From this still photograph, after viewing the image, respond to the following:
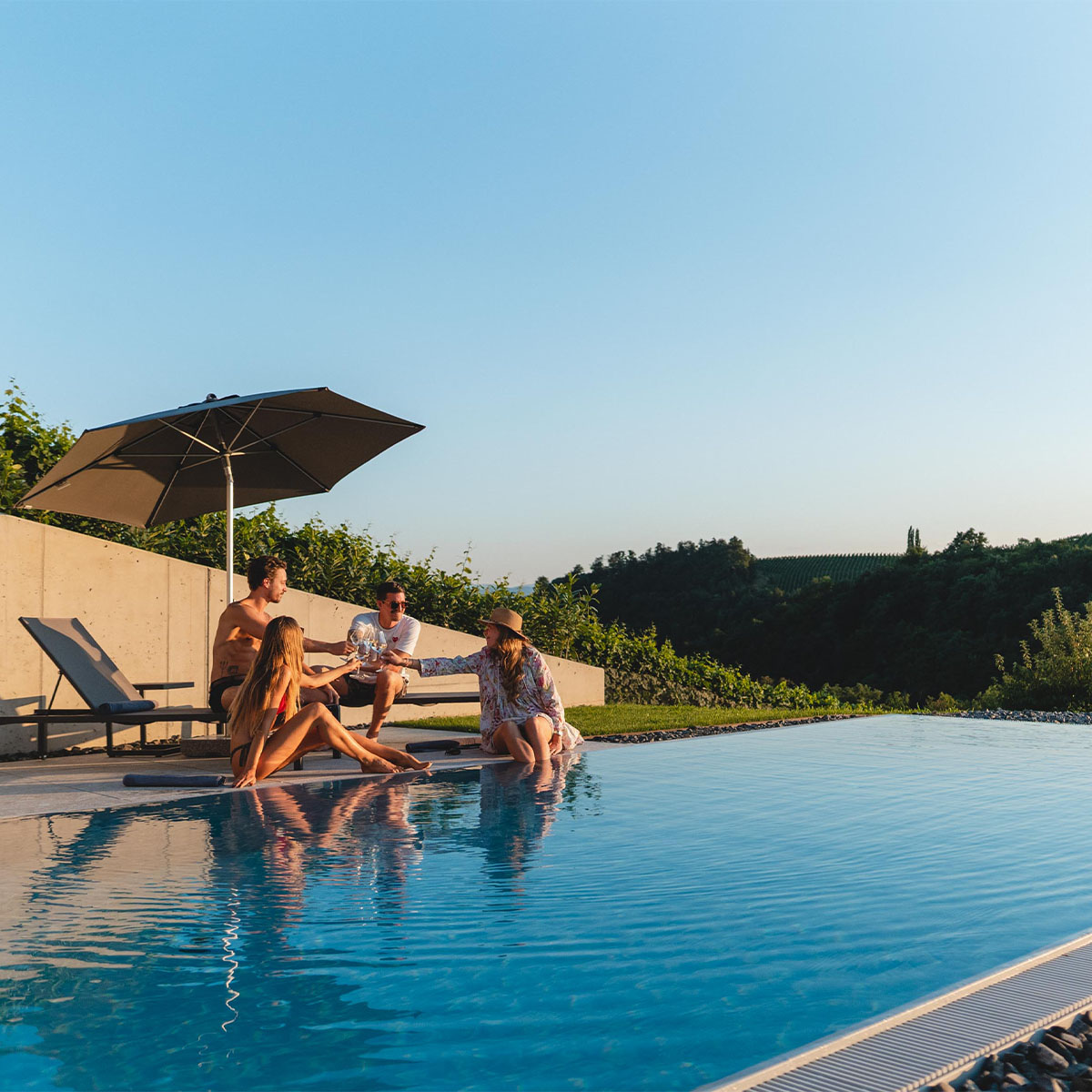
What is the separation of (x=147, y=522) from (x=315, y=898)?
590 centimetres

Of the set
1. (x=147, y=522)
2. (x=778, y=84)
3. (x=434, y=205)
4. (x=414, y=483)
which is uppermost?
(x=778, y=84)

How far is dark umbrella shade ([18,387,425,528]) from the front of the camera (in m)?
7.49

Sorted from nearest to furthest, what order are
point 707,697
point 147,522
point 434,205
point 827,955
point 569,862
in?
point 827,955 → point 569,862 → point 147,522 → point 434,205 → point 707,697

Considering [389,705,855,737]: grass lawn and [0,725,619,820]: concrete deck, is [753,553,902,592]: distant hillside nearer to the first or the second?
[389,705,855,737]: grass lawn

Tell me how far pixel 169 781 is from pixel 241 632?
4.18 ft

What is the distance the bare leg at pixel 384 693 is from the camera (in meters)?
7.95

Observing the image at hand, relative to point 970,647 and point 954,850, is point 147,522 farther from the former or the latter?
point 970,647

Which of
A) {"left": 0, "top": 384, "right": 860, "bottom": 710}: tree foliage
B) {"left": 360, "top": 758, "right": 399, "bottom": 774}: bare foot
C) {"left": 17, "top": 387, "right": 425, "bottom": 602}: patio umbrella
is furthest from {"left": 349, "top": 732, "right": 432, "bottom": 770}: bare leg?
{"left": 0, "top": 384, "right": 860, "bottom": 710}: tree foliage

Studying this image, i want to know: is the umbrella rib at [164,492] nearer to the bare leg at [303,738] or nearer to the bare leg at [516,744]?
the bare leg at [303,738]

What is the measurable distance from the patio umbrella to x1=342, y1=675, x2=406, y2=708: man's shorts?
4.35 feet

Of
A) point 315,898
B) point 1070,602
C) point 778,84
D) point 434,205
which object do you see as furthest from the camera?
point 1070,602

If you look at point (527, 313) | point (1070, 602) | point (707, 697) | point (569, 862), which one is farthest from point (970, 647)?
point (569, 862)

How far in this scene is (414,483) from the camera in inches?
671

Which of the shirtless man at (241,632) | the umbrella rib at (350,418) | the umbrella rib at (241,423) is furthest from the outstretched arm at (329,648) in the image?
the umbrella rib at (350,418)
